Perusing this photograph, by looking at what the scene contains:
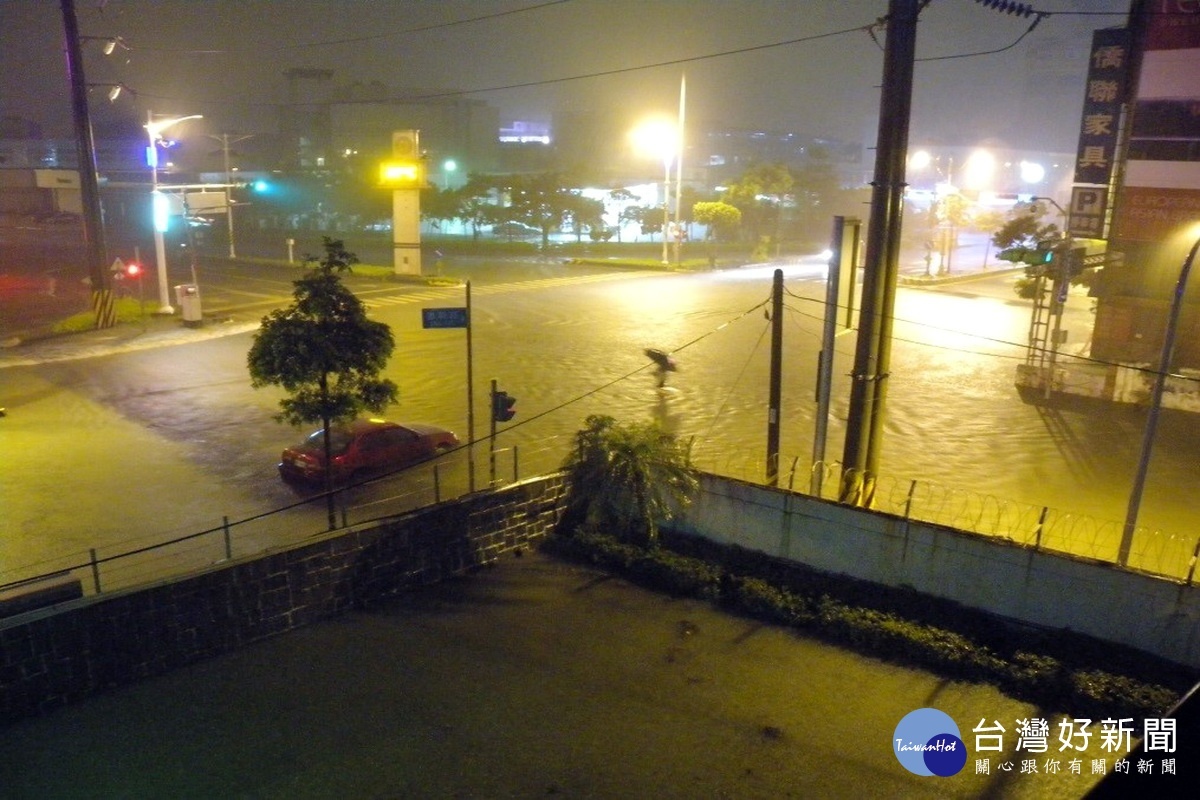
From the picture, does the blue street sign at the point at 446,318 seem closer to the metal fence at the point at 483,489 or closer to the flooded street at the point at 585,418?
the metal fence at the point at 483,489

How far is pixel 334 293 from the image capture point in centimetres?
1246

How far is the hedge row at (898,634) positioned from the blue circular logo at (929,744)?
103 cm

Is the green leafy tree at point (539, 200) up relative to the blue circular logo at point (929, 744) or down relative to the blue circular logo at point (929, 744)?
up

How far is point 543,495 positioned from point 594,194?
226ft

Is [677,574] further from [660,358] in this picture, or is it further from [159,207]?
[159,207]

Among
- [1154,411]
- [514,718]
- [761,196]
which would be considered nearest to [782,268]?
[761,196]

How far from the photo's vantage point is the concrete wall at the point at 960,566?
34.7 feet

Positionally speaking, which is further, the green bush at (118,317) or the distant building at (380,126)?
the distant building at (380,126)

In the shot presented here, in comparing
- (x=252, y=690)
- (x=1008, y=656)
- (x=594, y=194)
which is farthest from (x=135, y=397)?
(x=594, y=194)

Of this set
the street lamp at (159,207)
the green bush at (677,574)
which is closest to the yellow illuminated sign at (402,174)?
the street lamp at (159,207)

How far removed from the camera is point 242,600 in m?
11.2

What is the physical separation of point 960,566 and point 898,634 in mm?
1374

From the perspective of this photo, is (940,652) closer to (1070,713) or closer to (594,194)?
(1070,713)

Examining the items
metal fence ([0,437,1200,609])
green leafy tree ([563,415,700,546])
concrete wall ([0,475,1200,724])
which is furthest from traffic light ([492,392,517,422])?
green leafy tree ([563,415,700,546])
